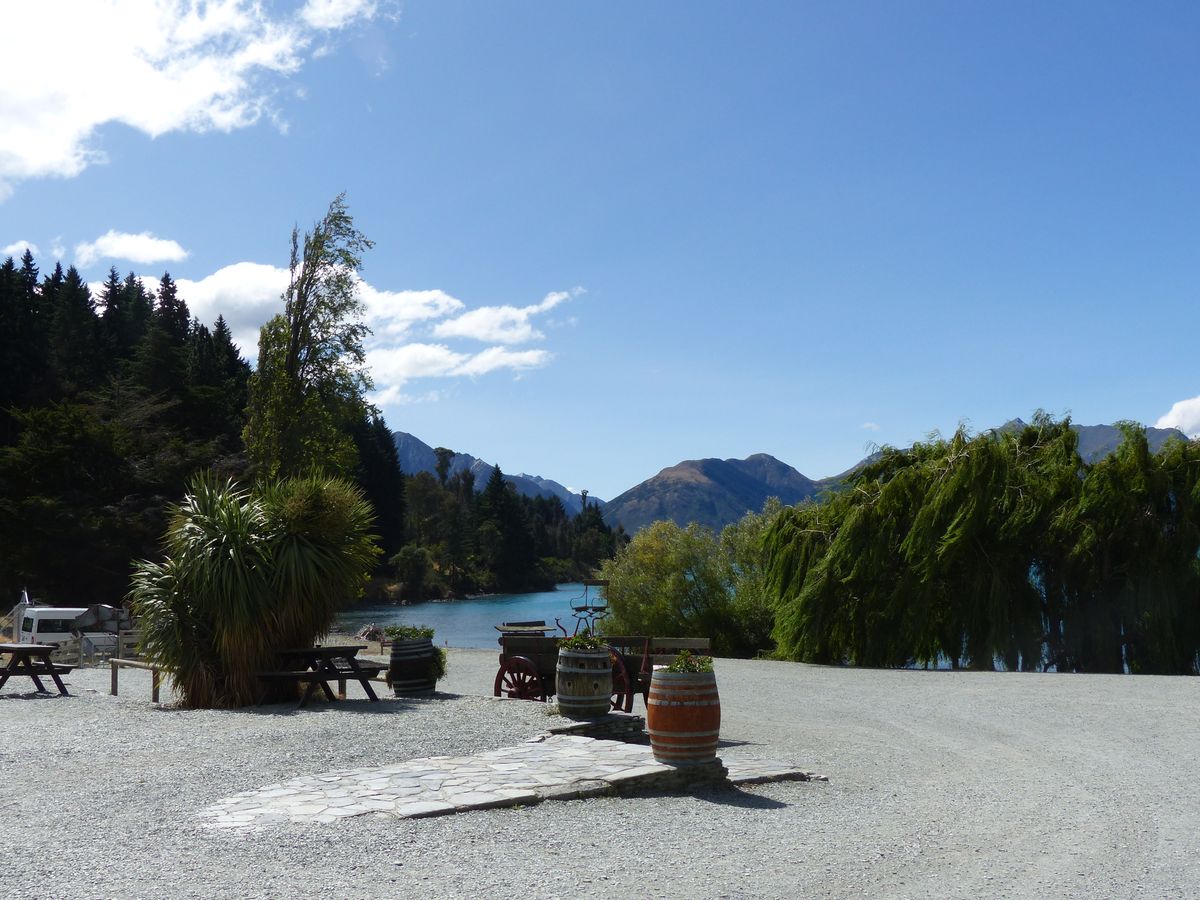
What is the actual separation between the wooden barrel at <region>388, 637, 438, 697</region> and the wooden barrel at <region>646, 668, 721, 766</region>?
6.15m

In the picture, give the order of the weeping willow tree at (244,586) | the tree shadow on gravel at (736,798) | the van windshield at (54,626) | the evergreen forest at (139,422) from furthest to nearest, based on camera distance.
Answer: the evergreen forest at (139,422), the van windshield at (54,626), the weeping willow tree at (244,586), the tree shadow on gravel at (736,798)

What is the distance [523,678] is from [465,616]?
54494mm

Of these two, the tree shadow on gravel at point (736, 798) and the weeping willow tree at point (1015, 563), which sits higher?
the weeping willow tree at point (1015, 563)

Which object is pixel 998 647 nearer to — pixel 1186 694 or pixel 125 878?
pixel 1186 694

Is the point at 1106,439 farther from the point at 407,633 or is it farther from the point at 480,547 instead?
the point at 480,547

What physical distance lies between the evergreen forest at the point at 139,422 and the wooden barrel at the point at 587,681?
36.6ft

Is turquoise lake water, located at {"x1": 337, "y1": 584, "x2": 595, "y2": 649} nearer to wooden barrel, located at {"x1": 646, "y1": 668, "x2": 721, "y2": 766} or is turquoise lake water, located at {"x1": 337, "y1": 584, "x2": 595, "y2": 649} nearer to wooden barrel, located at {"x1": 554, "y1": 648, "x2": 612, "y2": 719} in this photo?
wooden barrel, located at {"x1": 554, "y1": 648, "x2": 612, "y2": 719}

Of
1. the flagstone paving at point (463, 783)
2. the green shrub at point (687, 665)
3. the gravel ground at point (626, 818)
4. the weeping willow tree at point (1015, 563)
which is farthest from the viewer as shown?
the weeping willow tree at point (1015, 563)

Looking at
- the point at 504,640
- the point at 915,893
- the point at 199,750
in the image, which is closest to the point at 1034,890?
the point at 915,893

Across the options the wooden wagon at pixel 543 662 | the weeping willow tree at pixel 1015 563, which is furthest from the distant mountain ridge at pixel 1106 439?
the wooden wagon at pixel 543 662

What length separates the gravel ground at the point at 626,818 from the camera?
5.22m

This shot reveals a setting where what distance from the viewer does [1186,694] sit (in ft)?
47.7

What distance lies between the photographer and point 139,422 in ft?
166

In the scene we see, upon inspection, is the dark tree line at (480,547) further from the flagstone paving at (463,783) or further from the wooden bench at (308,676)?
the flagstone paving at (463,783)
